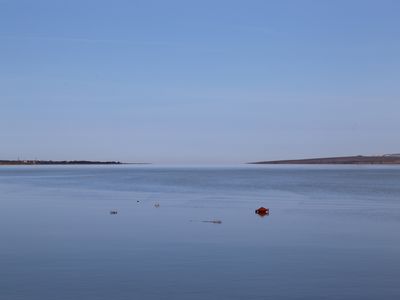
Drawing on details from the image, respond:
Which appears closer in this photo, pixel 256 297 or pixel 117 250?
pixel 256 297

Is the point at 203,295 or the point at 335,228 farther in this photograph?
the point at 335,228

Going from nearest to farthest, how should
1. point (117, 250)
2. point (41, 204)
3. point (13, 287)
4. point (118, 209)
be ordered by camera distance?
point (13, 287)
point (117, 250)
point (118, 209)
point (41, 204)

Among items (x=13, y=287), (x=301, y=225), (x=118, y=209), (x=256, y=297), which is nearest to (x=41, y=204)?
(x=118, y=209)

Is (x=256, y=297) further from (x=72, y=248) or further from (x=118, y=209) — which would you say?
(x=118, y=209)

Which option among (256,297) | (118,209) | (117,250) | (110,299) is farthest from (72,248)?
(118,209)

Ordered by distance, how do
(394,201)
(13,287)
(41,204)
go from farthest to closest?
(394,201), (41,204), (13,287)

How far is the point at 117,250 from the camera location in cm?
1700

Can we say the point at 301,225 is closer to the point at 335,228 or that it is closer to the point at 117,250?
the point at 335,228

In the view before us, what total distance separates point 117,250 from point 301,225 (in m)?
9.20

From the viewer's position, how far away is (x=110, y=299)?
1145 centimetres

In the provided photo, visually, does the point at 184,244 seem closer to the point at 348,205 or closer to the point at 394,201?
the point at 348,205

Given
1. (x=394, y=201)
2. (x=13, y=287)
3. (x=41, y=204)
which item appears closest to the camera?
(x=13, y=287)

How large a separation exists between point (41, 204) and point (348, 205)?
18.2m

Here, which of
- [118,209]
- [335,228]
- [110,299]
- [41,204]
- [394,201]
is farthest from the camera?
[394,201]
